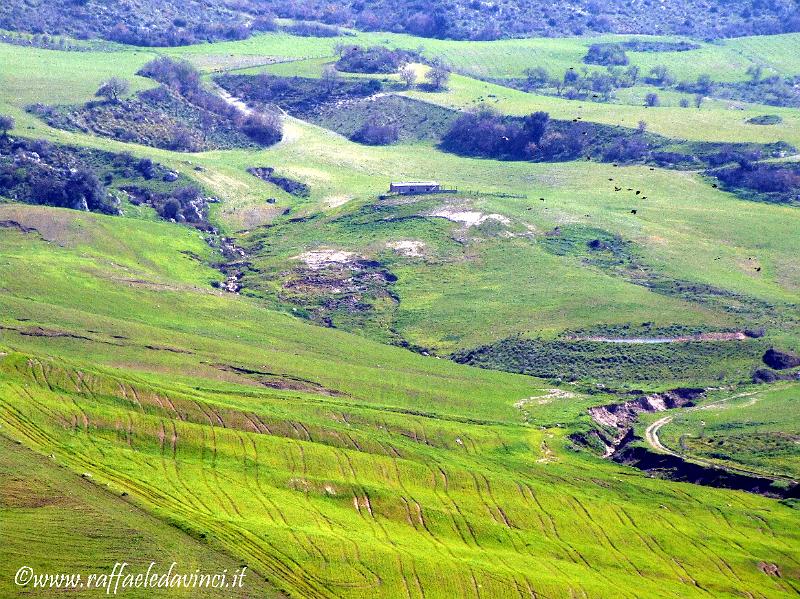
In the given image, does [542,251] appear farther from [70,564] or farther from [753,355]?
[70,564]

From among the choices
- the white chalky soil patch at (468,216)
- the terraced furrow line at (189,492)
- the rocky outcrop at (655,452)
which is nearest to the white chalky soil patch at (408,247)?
the white chalky soil patch at (468,216)

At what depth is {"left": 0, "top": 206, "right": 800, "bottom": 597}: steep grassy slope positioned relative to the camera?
286 feet

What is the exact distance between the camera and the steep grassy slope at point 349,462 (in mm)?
87125

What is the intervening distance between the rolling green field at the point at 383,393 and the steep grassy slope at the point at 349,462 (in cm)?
27

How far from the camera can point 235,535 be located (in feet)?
277

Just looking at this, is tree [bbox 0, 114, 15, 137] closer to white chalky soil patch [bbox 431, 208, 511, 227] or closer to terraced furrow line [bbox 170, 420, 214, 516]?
white chalky soil patch [bbox 431, 208, 511, 227]

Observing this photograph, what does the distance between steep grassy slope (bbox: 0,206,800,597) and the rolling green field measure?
10.5 inches

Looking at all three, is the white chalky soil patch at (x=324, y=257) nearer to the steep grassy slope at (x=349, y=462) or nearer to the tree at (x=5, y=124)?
the steep grassy slope at (x=349, y=462)

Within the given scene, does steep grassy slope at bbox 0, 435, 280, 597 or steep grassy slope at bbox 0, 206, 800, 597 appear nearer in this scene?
steep grassy slope at bbox 0, 435, 280, 597

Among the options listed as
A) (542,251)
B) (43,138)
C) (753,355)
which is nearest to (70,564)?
(753,355)

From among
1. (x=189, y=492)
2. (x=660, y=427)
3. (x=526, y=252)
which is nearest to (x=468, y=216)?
(x=526, y=252)

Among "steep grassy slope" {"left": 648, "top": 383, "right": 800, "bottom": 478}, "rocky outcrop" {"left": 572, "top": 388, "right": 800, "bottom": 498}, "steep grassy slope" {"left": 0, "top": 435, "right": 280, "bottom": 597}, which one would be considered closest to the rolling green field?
"steep grassy slope" {"left": 0, "top": 435, "right": 280, "bottom": 597}

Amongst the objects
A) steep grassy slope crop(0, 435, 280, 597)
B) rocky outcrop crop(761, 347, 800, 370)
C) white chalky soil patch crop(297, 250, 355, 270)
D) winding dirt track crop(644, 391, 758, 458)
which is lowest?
white chalky soil patch crop(297, 250, 355, 270)

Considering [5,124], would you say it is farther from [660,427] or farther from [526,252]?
[660,427]
